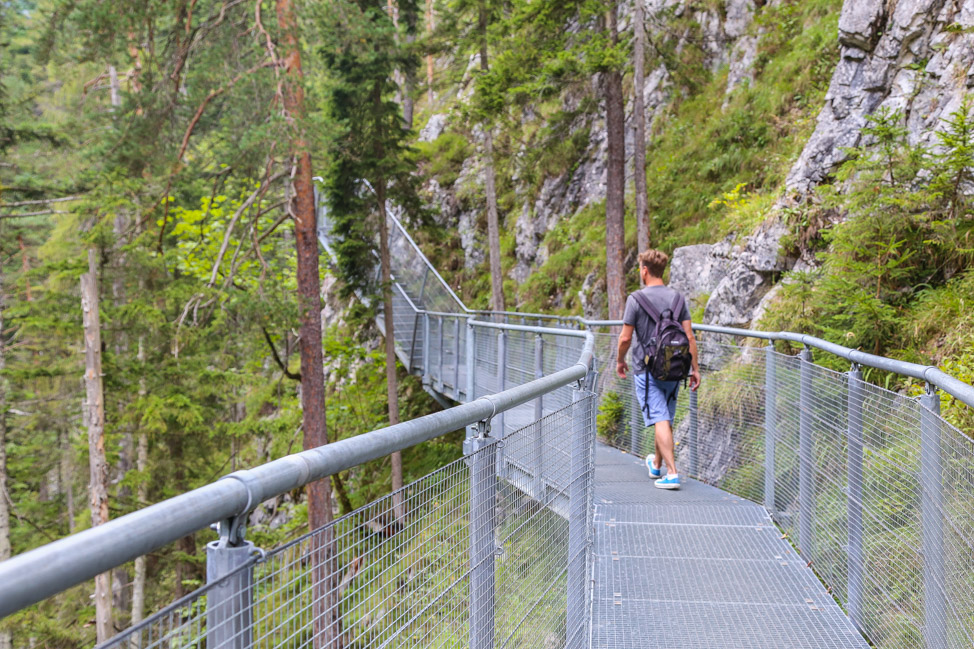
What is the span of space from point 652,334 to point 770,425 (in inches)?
52.7

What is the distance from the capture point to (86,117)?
13.9m

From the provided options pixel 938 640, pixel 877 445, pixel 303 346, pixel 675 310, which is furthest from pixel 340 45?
pixel 938 640

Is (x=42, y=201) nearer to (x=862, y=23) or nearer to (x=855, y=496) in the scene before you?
(x=855, y=496)

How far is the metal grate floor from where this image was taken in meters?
3.74

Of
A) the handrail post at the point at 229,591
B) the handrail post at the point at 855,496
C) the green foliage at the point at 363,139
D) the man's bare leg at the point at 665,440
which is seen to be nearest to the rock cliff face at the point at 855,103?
the man's bare leg at the point at 665,440

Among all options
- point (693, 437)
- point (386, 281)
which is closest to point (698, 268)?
point (386, 281)

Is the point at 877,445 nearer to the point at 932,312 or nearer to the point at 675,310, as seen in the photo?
the point at 675,310

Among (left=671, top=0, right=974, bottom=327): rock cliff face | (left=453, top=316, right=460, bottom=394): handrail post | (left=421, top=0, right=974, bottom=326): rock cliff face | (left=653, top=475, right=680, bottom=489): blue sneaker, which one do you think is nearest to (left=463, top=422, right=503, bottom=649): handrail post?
(left=653, top=475, right=680, bottom=489): blue sneaker

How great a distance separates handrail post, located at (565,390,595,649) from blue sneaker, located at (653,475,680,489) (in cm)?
230

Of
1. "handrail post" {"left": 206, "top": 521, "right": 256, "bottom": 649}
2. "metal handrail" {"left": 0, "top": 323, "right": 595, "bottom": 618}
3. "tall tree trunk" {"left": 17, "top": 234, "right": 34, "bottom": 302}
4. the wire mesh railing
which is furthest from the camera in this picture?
"tall tree trunk" {"left": 17, "top": 234, "right": 34, "bottom": 302}

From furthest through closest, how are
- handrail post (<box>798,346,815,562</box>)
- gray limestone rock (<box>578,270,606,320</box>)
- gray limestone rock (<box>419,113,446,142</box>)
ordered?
gray limestone rock (<box>419,113,446,142</box>) < gray limestone rock (<box>578,270,606,320</box>) < handrail post (<box>798,346,815,562</box>)

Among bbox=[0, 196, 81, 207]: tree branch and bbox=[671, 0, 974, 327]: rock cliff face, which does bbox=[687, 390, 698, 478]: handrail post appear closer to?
bbox=[671, 0, 974, 327]: rock cliff face

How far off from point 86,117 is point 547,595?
1487 centimetres

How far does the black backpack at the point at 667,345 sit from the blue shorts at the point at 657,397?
0.13 meters
